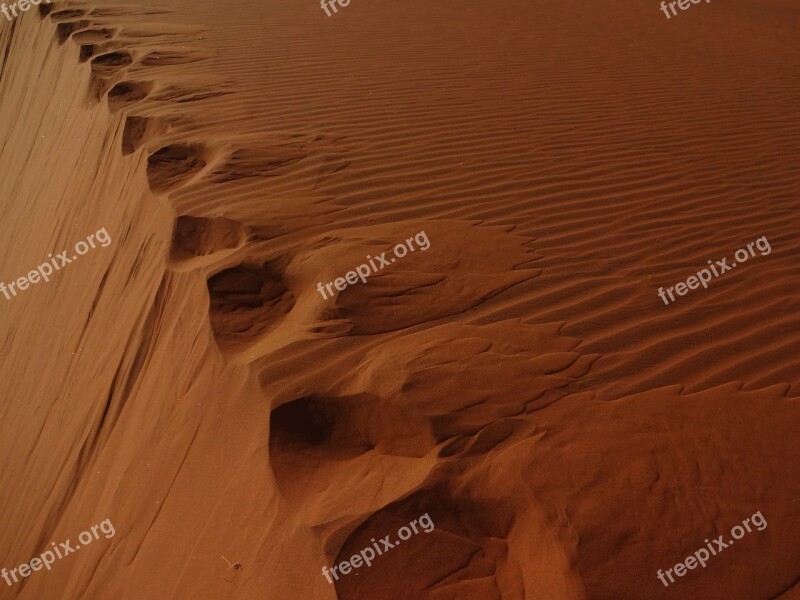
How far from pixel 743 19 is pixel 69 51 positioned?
1034 cm

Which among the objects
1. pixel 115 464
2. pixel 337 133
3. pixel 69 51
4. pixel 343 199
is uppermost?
pixel 69 51

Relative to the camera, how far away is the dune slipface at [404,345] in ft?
6.93

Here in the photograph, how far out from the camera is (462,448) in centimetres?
233

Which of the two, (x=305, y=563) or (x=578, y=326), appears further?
(x=578, y=326)

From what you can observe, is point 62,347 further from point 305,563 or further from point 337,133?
point 305,563

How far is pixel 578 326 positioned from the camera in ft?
9.64

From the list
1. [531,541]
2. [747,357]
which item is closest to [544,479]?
[531,541]

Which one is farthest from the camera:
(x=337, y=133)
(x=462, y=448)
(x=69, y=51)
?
(x=69, y=51)

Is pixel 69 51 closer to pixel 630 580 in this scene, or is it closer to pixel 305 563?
pixel 305 563

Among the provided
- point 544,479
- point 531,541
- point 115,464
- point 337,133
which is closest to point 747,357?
point 544,479

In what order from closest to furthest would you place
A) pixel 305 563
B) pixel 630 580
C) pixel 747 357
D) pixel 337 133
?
1. pixel 630 580
2. pixel 305 563
3. pixel 747 357
4. pixel 337 133

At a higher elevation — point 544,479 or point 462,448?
point 462,448

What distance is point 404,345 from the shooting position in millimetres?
2783

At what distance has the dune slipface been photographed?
211 cm
